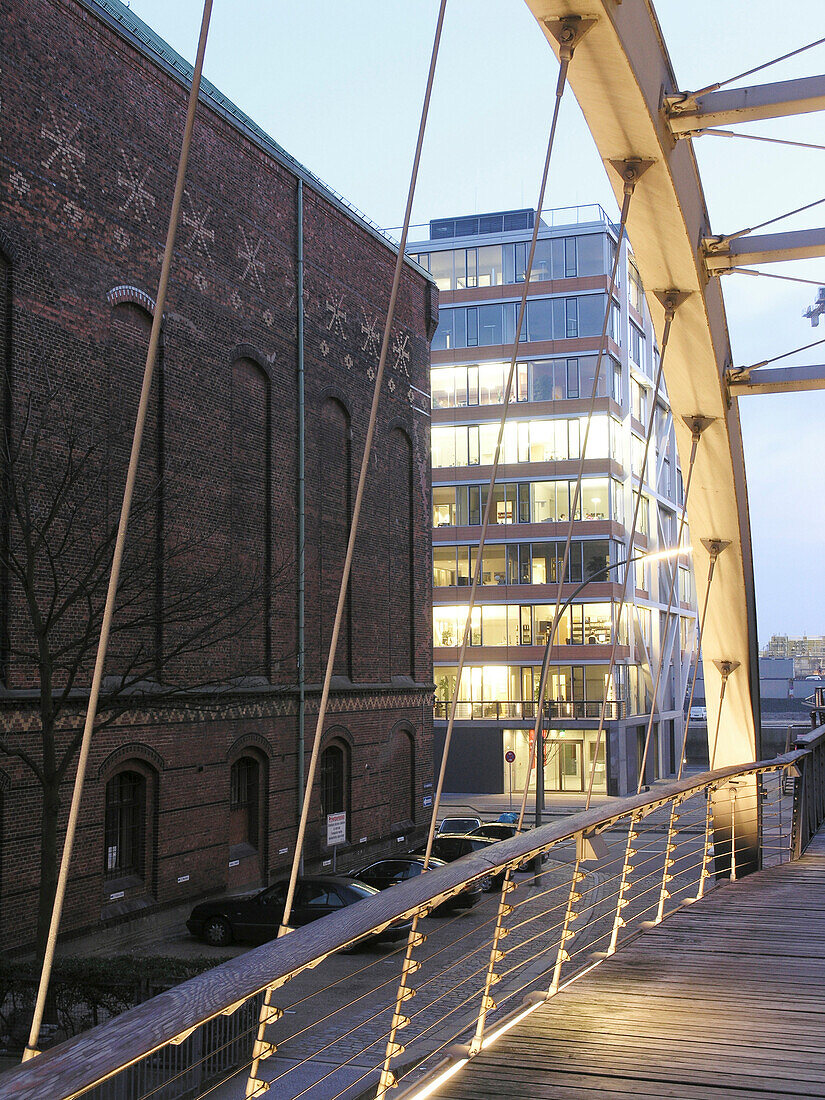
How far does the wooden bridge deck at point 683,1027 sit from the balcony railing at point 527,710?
1354 inches

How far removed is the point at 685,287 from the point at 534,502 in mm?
34679

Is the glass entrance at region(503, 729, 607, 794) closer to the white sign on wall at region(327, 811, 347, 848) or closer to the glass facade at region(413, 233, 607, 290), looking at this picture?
the glass facade at region(413, 233, 607, 290)

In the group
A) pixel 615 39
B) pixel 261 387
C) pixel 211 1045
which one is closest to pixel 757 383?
pixel 615 39

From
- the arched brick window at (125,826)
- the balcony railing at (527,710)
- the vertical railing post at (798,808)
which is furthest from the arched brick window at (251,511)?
the balcony railing at (527,710)

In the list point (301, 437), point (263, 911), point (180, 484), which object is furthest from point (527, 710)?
point (180, 484)

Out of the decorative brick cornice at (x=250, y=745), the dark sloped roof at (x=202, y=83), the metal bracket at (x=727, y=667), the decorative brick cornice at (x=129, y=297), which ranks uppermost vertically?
the dark sloped roof at (x=202, y=83)

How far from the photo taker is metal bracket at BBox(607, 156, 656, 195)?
8.72 metres

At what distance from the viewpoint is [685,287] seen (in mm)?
10188

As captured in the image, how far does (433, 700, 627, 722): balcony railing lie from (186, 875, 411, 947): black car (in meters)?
23.7

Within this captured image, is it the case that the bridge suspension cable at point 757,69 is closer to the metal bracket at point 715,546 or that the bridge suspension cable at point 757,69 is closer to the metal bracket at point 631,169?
the metal bracket at point 631,169

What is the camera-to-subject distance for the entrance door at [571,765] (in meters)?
43.2

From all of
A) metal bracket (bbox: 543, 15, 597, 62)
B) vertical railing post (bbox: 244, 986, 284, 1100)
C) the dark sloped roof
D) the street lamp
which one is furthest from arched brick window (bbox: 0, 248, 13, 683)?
vertical railing post (bbox: 244, 986, 284, 1100)

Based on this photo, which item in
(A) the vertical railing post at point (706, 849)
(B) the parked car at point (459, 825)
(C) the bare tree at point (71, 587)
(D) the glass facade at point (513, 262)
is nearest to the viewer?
(A) the vertical railing post at point (706, 849)

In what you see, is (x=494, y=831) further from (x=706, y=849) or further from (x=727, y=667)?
(x=706, y=849)
